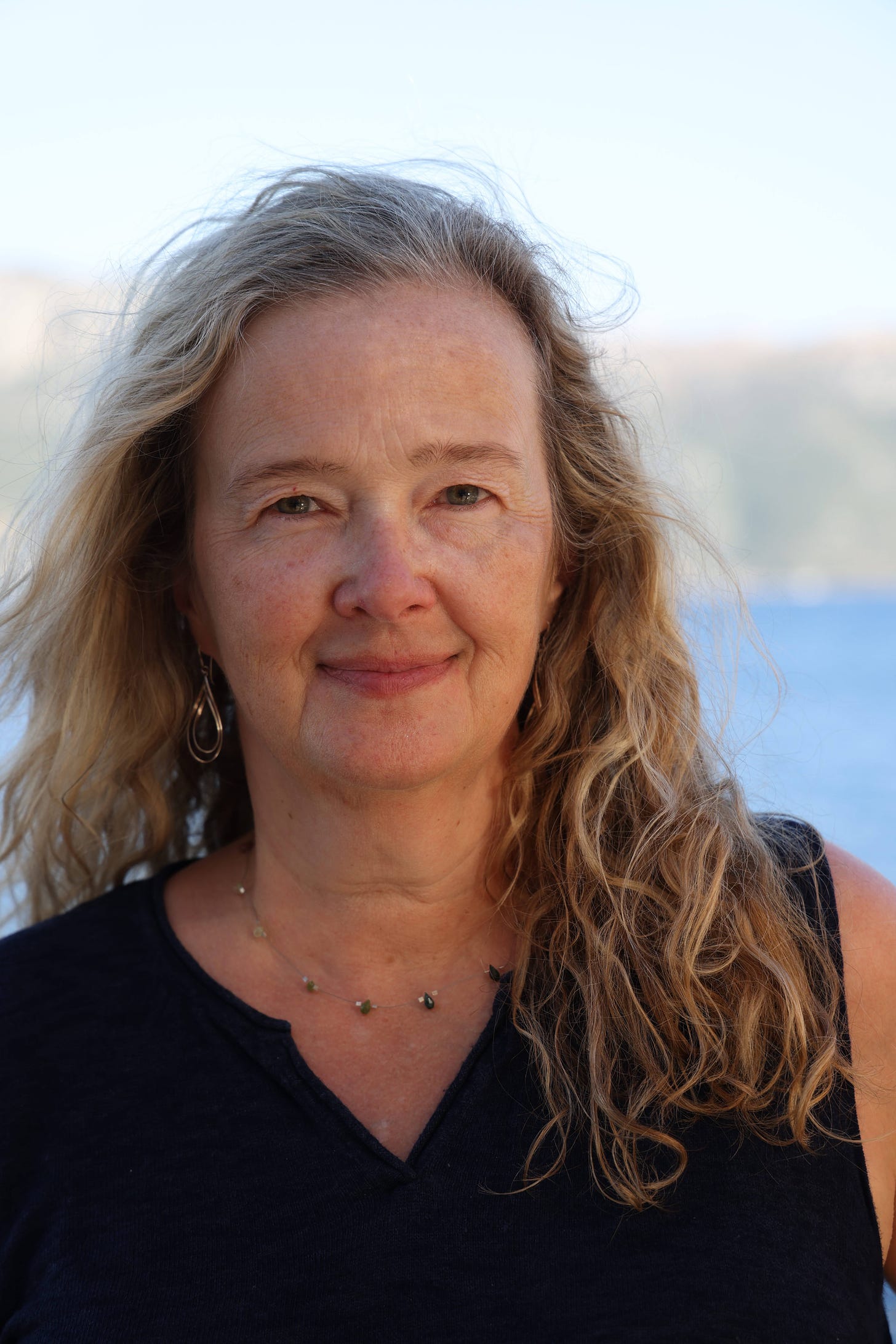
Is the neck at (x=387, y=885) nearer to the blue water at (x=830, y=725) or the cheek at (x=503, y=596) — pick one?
the cheek at (x=503, y=596)

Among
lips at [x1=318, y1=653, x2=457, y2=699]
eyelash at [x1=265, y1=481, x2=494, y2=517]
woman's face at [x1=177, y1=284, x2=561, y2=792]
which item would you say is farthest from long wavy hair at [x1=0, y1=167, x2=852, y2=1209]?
lips at [x1=318, y1=653, x2=457, y2=699]

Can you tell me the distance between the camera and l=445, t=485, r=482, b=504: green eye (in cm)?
178

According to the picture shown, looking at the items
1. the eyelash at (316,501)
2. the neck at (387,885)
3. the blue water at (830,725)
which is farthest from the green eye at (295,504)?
the blue water at (830,725)

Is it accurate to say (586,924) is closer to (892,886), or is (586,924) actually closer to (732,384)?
(892,886)

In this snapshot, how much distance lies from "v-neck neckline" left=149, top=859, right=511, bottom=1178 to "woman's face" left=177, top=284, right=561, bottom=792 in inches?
15.2

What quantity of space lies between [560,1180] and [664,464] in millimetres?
1311

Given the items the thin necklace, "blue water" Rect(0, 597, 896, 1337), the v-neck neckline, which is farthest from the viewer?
"blue water" Rect(0, 597, 896, 1337)

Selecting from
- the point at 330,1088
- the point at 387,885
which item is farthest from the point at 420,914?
the point at 330,1088

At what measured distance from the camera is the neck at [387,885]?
6.23 ft

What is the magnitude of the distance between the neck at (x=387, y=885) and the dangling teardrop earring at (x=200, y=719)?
0.35 metres

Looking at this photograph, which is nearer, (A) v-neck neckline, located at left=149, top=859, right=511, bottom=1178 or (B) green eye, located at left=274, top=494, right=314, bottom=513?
(A) v-neck neckline, located at left=149, top=859, right=511, bottom=1178

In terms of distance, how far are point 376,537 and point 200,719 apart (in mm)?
839

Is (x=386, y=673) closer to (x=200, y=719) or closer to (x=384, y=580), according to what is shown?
(x=384, y=580)

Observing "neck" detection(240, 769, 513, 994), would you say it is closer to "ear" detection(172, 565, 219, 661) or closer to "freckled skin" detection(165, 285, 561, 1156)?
"freckled skin" detection(165, 285, 561, 1156)
